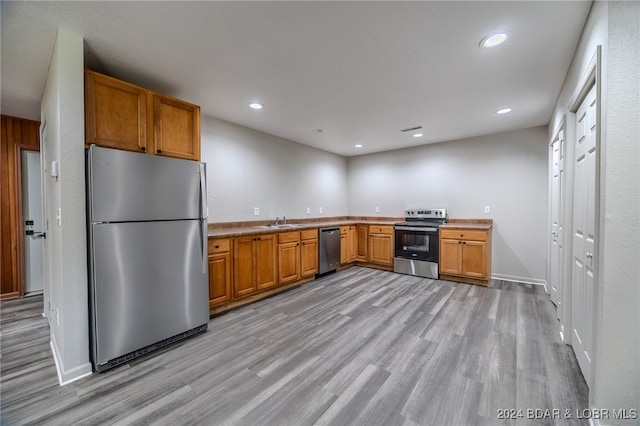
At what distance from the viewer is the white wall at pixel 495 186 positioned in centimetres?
415

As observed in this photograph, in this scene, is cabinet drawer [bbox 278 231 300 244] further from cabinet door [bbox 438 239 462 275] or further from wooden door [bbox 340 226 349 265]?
cabinet door [bbox 438 239 462 275]

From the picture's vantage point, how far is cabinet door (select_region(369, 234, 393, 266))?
5.04 metres

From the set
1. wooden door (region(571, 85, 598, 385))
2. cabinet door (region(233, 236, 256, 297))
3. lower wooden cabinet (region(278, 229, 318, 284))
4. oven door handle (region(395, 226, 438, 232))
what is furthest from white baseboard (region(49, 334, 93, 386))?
oven door handle (region(395, 226, 438, 232))

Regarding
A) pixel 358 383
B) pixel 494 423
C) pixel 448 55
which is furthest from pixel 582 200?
pixel 358 383

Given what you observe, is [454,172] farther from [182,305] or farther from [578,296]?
[182,305]

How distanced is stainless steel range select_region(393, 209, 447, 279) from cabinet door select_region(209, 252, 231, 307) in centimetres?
313

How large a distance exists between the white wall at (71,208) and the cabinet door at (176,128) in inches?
21.6

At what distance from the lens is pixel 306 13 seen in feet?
5.58

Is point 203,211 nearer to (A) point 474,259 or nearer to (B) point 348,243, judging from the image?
(B) point 348,243

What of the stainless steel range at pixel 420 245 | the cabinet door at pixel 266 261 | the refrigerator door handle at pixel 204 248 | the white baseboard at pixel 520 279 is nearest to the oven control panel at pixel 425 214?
the stainless steel range at pixel 420 245

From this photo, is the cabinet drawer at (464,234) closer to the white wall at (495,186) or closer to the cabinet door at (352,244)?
the white wall at (495,186)

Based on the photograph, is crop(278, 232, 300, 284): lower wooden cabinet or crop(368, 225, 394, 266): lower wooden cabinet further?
crop(368, 225, 394, 266): lower wooden cabinet

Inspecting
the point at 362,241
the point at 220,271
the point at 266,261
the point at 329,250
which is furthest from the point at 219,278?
the point at 362,241

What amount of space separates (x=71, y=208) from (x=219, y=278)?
1.56 m
